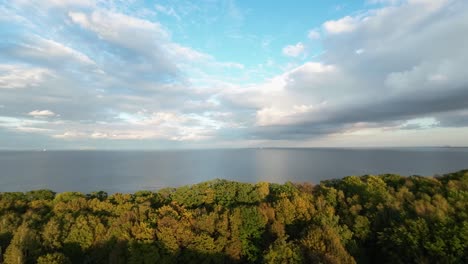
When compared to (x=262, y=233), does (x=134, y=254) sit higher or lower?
higher

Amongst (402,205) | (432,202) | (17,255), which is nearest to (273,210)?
(402,205)

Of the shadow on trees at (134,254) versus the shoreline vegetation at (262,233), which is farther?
the shadow on trees at (134,254)

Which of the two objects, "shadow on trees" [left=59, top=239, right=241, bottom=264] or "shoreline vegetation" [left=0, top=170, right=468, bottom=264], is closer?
"shoreline vegetation" [left=0, top=170, right=468, bottom=264]

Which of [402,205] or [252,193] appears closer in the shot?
[402,205]

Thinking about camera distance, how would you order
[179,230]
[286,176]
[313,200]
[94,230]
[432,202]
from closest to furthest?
[179,230] → [94,230] → [432,202] → [313,200] → [286,176]

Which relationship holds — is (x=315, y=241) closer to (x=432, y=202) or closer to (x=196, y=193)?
(x=432, y=202)

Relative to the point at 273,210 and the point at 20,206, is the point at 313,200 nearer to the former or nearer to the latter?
the point at 273,210

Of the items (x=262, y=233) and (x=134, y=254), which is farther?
(x=262, y=233)

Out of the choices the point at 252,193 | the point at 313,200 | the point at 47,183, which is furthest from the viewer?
the point at 47,183
